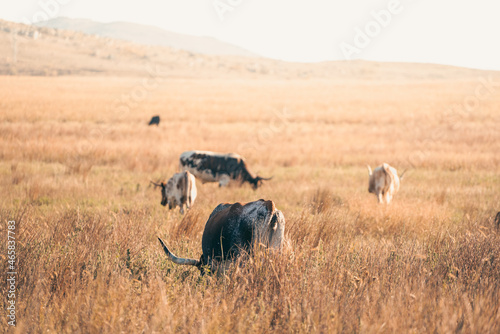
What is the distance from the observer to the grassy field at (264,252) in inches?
115

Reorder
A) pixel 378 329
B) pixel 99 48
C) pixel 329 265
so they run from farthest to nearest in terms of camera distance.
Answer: pixel 99 48 → pixel 329 265 → pixel 378 329

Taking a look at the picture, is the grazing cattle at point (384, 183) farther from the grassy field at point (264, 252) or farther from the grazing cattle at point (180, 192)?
the grazing cattle at point (180, 192)

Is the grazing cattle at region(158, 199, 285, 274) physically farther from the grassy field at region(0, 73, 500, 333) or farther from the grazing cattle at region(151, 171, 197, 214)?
the grazing cattle at region(151, 171, 197, 214)

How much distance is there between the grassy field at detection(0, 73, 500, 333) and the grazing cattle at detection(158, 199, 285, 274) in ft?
0.42

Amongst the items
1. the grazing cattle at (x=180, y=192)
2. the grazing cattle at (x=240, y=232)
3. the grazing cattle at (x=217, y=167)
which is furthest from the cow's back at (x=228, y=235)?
the grazing cattle at (x=217, y=167)

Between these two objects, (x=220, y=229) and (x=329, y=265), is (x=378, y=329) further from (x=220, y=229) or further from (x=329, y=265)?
(x=220, y=229)

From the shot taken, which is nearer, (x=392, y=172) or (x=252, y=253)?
(x=252, y=253)

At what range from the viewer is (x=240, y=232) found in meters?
3.38

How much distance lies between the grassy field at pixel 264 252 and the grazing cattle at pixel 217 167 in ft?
1.25

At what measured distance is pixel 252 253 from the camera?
3.45 m

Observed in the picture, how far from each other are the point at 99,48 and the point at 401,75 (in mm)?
94269

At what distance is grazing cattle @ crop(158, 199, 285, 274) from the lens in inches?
129

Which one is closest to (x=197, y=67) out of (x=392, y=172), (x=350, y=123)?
(x=350, y=123)

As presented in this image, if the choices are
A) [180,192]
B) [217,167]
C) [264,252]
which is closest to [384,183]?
[180,192]
